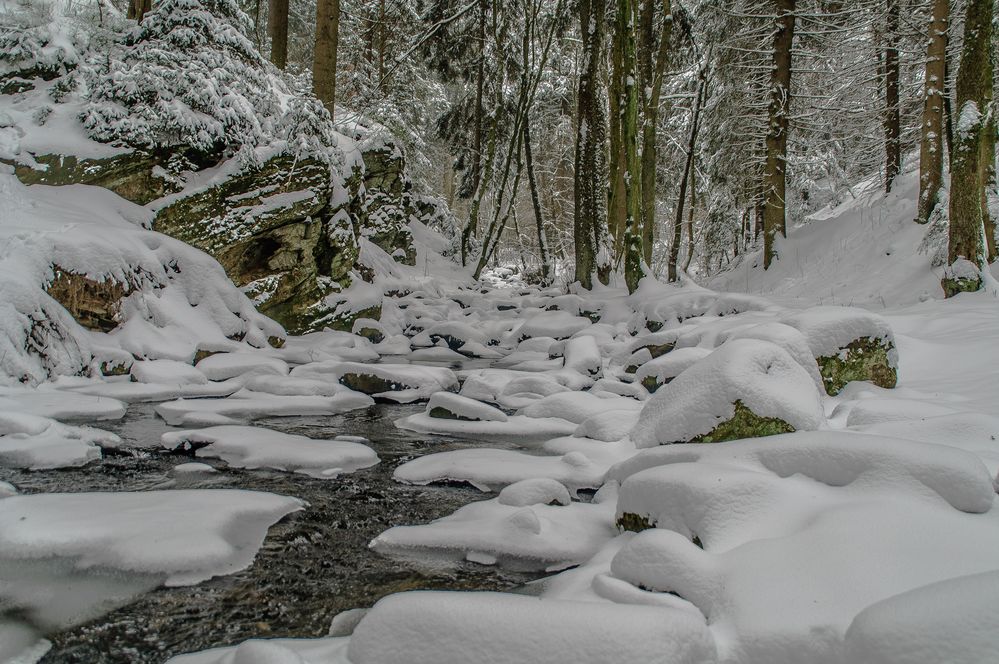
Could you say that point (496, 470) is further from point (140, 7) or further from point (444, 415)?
point (140, 7)

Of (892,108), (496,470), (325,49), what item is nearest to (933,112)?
(892,108)

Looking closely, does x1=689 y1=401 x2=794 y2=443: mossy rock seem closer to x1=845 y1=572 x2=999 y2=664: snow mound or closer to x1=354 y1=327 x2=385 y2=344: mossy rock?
x1=845 y1=572 x2=999 y2=664: snow mound

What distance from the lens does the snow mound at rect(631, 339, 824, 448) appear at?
10.8ft

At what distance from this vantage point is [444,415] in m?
5.34

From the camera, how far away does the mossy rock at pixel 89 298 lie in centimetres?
600

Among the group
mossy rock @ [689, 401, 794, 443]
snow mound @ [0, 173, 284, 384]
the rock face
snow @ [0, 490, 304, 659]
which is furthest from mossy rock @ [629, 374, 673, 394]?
the rock face

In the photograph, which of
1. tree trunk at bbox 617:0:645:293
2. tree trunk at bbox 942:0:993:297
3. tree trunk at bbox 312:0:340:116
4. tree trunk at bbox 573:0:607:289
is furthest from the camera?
tree trunk at bbox 573:0:607:289

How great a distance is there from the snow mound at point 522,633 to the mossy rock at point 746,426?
5.62ft

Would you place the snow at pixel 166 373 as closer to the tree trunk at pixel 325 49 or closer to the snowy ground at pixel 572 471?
the snowy ground at pixel 572 471

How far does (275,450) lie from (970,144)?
8254 millimetres

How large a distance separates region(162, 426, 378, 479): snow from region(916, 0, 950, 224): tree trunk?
11.1 meters

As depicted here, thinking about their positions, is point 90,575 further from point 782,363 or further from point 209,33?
point 209,33

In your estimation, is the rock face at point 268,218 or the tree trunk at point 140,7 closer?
the rock face at point 268,218

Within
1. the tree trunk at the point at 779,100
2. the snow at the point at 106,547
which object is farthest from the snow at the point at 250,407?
the tree trunk at the point at 779,100
